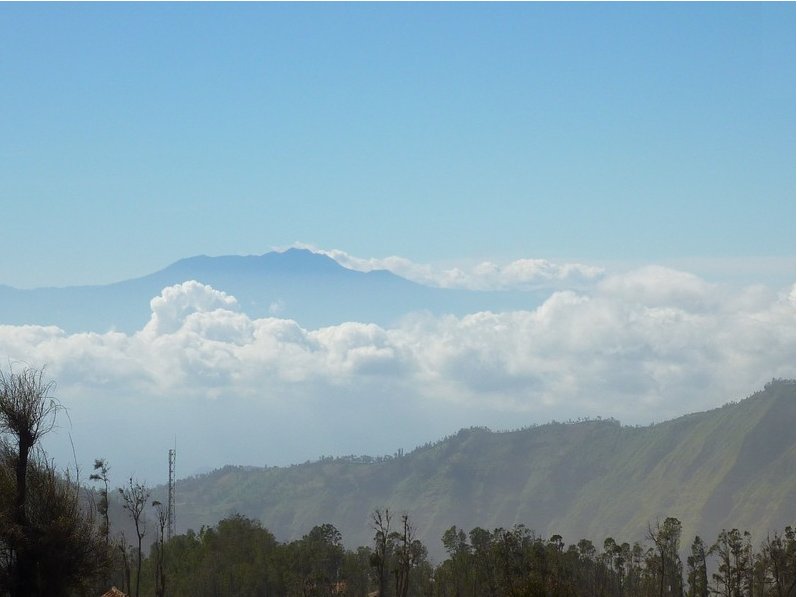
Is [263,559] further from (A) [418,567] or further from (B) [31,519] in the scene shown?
(B) [31,519]

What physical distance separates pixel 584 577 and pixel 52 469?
283 feet

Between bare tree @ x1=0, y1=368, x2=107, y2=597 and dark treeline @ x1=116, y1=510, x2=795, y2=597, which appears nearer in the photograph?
bare tree @ x1=0, y1=368, x2=107, y2=597

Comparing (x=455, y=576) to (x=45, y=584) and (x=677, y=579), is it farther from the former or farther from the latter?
(x=45, y=584)

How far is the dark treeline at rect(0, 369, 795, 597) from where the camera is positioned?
37469mm

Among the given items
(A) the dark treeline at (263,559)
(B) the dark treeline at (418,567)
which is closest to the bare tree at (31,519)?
(A) the dark treeline at (263,559)

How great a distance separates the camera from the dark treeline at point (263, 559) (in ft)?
123

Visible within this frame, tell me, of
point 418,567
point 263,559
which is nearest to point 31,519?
point 263,559

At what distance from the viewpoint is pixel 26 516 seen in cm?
3750

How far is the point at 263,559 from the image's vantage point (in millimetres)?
114938

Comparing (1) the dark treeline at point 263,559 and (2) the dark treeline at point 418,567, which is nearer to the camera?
(1) the dark treeline at point 263,559

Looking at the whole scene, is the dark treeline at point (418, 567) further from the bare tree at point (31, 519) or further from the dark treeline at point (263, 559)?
the bare tree at point (31, 519)

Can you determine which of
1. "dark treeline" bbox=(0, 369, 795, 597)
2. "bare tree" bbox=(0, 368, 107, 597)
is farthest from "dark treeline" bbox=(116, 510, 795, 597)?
"bare tree" bbox=(0, 368, 107, 597)

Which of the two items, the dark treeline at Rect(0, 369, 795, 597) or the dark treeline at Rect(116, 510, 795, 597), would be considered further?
the dark treeline at Rect(116, 510, 795, 597)

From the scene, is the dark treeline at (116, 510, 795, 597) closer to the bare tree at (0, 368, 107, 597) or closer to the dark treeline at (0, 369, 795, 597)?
the dark treeline at (0, 369, 795, 597)
